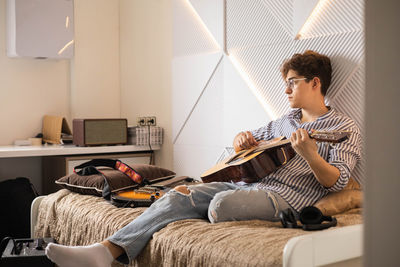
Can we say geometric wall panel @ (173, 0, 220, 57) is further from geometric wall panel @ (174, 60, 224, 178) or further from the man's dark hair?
the man's dark hair

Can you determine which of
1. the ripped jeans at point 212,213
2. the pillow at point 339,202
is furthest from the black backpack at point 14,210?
the pillow at point 339,202

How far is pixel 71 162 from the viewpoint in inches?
145

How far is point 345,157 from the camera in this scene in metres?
2.14

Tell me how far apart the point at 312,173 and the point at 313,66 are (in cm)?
57

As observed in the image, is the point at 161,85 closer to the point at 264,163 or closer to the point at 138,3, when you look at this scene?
the point at 138,3

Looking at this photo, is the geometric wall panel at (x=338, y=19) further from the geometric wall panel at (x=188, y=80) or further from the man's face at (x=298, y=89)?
the geometric wall panel at (x=188, y=80)

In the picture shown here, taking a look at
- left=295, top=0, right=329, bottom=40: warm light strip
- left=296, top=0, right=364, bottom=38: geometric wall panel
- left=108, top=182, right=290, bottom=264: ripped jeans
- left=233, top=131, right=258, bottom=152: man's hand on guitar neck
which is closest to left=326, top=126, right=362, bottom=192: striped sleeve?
left=108, top=182, right=290, bottom=264: ripped jeans

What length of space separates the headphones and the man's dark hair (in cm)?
83

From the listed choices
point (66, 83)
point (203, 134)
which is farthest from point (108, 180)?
point (66, 83)

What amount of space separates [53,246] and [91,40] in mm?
2909

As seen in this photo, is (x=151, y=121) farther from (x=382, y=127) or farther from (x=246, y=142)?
(x=382, y=127)

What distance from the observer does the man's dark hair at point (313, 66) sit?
243 cm

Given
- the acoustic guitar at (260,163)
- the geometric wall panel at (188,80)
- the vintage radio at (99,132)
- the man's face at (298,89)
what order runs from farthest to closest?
the vintage radio at (99,132), the geometric wall panel at (188,80), the man's face at (298,89), the acoustic guitar at (260,163)

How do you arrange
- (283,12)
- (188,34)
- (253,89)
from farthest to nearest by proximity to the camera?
(188,34) < (253,89) < (283,12)
